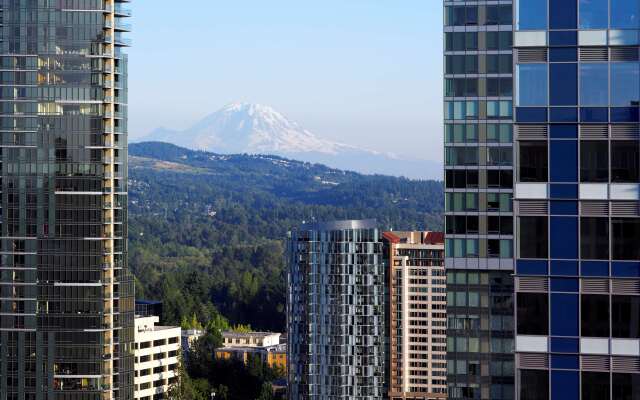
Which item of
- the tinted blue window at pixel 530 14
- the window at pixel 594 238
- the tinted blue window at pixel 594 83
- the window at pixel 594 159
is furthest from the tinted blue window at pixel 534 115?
the window at pixel 594 238

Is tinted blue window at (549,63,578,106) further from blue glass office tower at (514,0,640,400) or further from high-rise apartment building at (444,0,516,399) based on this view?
high-rise apartment building at (444,0,516,399)

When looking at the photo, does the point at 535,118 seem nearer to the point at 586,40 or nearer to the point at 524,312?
the point at 586,40

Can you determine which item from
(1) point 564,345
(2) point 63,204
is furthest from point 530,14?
(2) point 63,204

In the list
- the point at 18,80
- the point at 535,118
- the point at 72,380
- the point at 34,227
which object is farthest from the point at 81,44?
the point at 535,118

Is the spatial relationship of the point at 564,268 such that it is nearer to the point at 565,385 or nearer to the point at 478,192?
Answer: the point at 565,385

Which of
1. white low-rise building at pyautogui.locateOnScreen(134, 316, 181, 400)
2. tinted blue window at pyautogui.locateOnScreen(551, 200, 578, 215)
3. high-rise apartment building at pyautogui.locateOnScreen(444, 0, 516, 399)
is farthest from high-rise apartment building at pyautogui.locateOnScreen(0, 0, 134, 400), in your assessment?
tinted blue window at pyautogui.locateOnScreen(551, 200, 578, 215)

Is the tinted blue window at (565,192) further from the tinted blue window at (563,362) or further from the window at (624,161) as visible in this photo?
the tinted blue window at (563,362)
